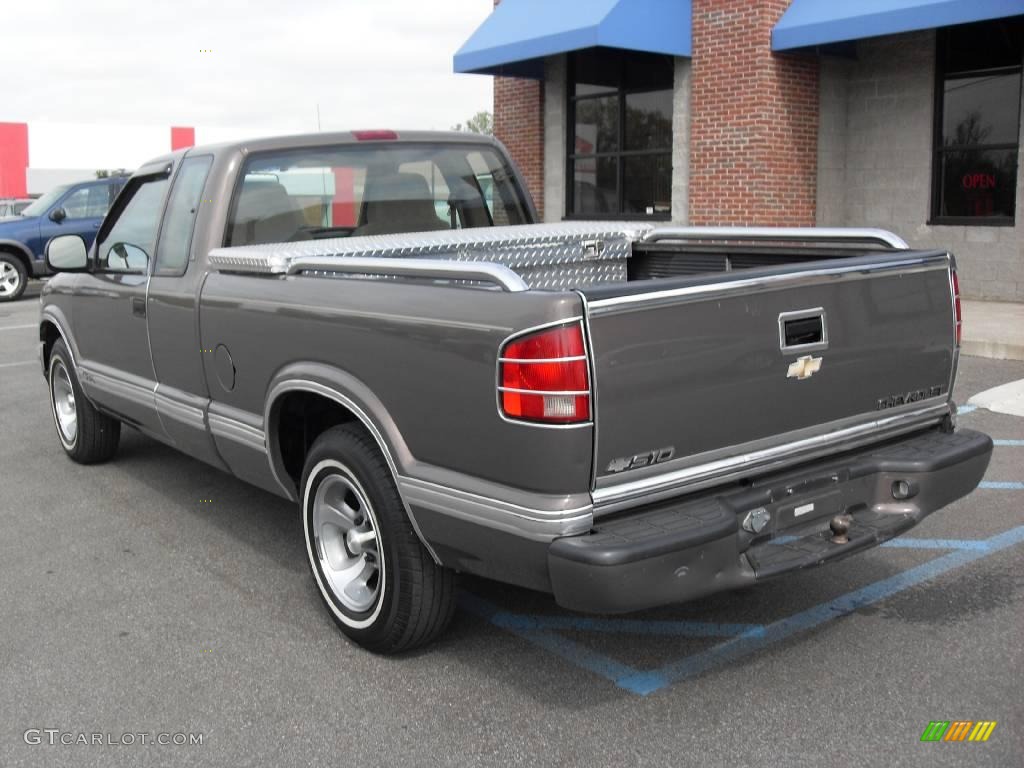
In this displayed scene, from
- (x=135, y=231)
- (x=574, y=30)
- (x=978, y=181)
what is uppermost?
(x=574, y=30)

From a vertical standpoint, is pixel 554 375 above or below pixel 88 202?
below

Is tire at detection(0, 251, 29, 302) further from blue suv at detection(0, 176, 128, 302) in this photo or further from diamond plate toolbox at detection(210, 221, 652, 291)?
diamond plate toolbox at detection(210, 221, 652, 291)

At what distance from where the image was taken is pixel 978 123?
13258mm

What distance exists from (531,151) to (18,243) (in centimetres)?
864

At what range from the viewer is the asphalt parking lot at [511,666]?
11.1ft

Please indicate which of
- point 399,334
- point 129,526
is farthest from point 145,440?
point 399,334

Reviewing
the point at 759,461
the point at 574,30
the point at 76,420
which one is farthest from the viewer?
the point at 574,30

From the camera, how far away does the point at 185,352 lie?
16.5 ft

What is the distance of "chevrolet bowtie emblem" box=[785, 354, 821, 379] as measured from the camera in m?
3.61

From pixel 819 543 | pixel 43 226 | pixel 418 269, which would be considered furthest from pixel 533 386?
pixel 43 226

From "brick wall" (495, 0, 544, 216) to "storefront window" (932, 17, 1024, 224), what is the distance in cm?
646

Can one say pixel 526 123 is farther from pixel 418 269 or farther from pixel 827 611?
pixel 418 269

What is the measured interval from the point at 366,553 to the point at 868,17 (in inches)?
418

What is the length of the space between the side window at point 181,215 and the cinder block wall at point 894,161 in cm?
1049
